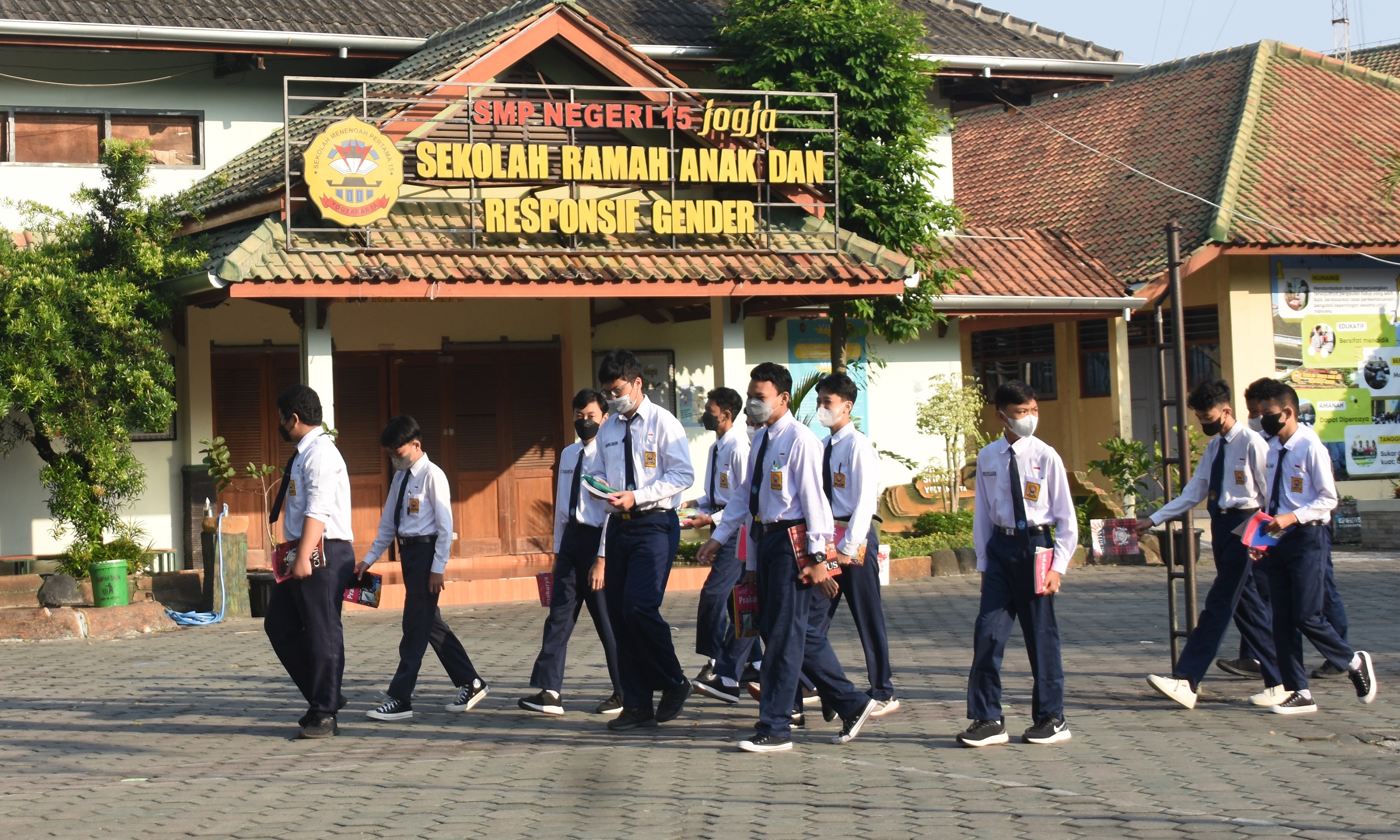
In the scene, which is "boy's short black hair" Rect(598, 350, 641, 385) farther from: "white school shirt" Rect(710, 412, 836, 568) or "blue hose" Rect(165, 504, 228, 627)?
"blue hose" Rect(165, 504, 228, 627)

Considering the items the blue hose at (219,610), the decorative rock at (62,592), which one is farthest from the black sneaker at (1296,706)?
the decorative rock at (62,592)

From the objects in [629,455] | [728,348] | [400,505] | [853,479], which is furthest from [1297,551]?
[728,348]

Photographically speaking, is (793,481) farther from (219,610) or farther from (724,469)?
(219,610)

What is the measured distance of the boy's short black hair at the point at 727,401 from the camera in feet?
32.1

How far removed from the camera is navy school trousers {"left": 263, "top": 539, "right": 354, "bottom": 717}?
27.9ft

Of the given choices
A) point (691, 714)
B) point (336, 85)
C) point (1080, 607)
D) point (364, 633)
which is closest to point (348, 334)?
point (336, 85)

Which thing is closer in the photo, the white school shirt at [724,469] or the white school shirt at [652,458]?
the white school shirt at [652,458]

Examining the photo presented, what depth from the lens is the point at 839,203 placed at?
18.1 m

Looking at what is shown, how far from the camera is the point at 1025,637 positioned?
312 inches

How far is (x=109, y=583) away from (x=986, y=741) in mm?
9113

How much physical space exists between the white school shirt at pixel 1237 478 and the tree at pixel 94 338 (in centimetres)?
945

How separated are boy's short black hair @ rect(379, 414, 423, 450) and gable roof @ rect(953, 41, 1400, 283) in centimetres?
1317

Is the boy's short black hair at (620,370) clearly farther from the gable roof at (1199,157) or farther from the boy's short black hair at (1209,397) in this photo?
the gable roof at (1199,157)

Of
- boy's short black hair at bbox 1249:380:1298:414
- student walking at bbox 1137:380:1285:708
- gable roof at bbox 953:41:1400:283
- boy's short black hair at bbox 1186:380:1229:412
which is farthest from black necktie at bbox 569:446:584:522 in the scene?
gable roof at bbox 953:41:1400:283
